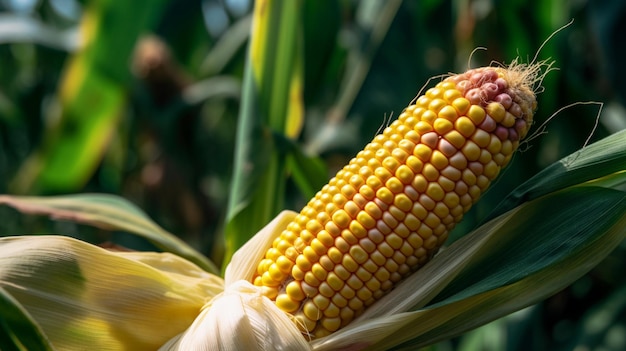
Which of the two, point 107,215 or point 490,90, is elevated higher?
point 490,90

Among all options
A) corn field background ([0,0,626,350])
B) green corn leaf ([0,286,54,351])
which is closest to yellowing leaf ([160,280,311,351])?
green corn leaf ([0,286,54,351])

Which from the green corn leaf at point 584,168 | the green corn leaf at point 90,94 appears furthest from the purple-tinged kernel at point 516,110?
the green corn leaf at point 90,94

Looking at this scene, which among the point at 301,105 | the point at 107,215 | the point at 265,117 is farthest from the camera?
the point at 301,105

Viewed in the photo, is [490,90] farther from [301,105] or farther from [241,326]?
[301,105]

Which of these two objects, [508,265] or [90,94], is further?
[90,94]

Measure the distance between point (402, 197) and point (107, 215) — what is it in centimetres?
77

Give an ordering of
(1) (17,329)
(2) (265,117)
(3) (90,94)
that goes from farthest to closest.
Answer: (3) (90,94) < (2) (265,117) < (1) (17,329)

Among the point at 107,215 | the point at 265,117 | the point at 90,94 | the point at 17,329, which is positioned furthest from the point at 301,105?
the point at 17,329

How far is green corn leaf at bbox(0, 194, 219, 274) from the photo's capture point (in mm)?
1604

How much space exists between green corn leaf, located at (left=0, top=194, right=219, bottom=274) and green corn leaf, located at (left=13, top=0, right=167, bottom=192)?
1.15 meters

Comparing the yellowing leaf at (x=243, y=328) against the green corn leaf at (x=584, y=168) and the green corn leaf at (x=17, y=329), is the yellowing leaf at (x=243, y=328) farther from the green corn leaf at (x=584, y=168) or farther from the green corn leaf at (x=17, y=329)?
the green corn leaf at (x=584, y=168)

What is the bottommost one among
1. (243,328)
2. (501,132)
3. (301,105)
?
(243,328)

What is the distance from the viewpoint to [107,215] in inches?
65.4

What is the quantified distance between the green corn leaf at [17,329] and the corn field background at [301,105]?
2.18 ft
